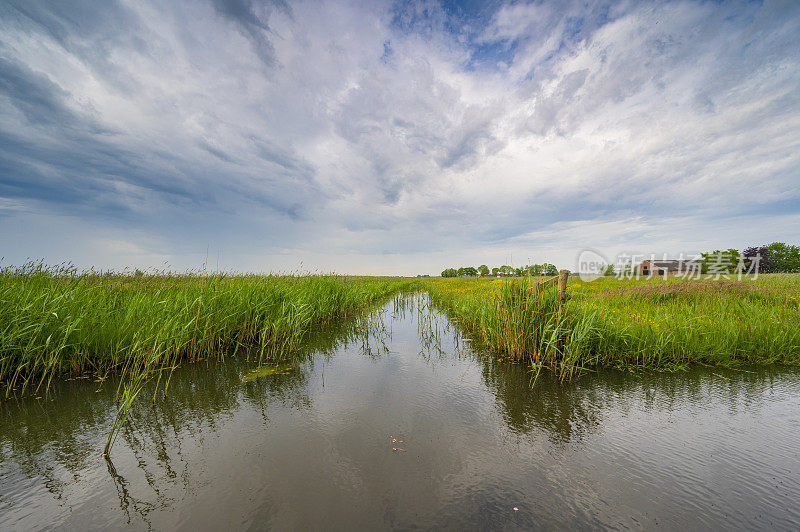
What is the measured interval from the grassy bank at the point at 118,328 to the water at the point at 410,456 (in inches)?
24.5

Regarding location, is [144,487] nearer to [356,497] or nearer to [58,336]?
[356,497]

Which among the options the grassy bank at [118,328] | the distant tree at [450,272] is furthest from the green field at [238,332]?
the distant tree at [450,272]

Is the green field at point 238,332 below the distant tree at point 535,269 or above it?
below

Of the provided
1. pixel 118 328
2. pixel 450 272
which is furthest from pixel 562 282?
pixel 450 272

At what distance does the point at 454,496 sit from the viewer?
2258 millimetres

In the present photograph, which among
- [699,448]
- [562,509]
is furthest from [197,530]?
[699,448]

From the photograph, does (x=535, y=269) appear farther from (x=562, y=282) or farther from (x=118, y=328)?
(x=118, y=328)

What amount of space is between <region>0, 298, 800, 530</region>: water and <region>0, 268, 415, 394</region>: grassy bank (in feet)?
2.05

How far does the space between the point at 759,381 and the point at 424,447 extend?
19.7ft

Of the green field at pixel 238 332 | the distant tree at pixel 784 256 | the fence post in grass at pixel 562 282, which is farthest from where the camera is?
the distant tree at pixel 784 256

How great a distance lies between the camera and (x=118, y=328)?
195 inches

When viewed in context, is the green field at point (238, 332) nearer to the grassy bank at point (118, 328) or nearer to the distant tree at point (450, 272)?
the grassy bank at point (118, 328)

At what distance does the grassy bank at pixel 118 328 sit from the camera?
420 centimetres

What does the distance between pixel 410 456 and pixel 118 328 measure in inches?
216
